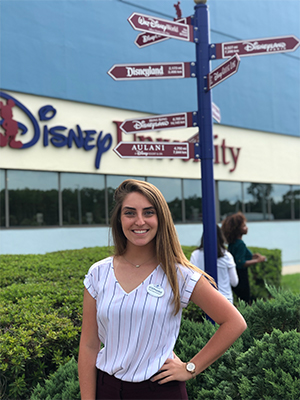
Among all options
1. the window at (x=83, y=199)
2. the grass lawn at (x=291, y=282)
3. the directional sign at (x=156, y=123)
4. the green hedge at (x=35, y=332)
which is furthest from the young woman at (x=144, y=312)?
the grass lawn at (x=291, y=282)

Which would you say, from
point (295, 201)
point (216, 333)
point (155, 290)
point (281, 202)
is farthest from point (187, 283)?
point (295, 201)

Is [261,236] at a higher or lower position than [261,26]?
lower

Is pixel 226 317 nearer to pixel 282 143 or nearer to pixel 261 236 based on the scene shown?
pixel 261 236

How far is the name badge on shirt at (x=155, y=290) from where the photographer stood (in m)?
2.05

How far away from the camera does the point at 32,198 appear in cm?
1061

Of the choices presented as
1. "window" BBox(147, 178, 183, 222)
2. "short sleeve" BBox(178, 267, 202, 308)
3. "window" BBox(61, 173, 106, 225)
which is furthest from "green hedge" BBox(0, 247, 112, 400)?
"window" BBox(147, 178, 183, 222)

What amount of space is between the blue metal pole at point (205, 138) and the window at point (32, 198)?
23.1 feet

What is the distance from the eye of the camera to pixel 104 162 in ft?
38.5

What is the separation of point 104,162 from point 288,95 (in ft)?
29.8

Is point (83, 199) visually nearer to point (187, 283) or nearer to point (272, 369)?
point (272, 369)

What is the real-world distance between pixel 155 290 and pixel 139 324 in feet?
0.60

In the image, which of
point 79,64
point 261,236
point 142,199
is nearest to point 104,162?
point 79,64

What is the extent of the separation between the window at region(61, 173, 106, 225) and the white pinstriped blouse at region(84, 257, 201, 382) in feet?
30.4

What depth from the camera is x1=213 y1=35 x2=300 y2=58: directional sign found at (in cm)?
421
